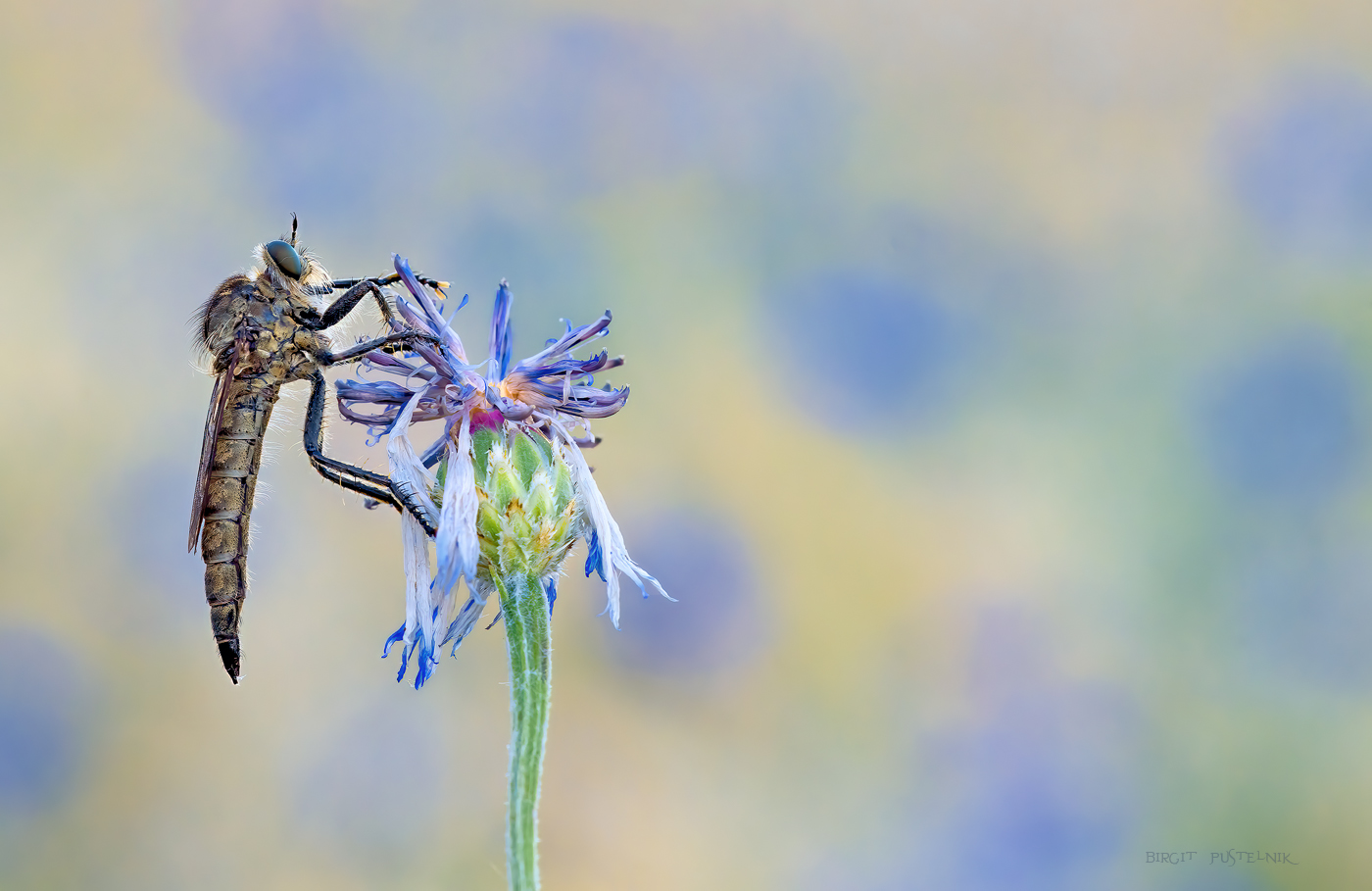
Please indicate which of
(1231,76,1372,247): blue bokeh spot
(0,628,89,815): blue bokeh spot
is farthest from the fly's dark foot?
(1231,76,1372,247): blue bokeh spot

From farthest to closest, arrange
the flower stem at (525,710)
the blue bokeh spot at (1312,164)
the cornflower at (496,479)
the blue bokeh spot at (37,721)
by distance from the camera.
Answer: the blue bokeh spot at (1312,164)
the blue bokeh spot at (37,721)
the cornflower at (496,479)
the flower stem at (525,710)

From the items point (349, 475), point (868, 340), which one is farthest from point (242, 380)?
point (868, 340)

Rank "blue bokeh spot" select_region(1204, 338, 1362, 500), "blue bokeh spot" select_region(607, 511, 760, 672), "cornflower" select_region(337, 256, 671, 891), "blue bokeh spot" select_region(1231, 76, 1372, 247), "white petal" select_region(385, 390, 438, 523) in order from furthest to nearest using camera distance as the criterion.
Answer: "blue bokeh spot" select_region(1231, 76, 1372, 247) → "blue bokeh spot" select_region(1204, 338, 1362, 500) → "blue bokeh spot" select_region(607, 511, 760, 672) → "white petal" select_region(385, 390, 438, 523) → "cornflower" select_region(337, 256, 671, 891)

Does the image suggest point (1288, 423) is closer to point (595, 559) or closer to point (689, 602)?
point (689, 602)

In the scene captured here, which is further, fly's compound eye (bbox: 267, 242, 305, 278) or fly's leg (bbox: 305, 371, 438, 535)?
fly's compound eye (bbox: 267, 242, 305, 278)

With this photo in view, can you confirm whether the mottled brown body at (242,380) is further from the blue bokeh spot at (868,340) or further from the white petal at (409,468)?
the blue bokeh spot at (868,340)

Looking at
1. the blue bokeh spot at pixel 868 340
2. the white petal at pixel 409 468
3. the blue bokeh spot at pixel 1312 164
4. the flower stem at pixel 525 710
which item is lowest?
the flower stem at pixel 525 710

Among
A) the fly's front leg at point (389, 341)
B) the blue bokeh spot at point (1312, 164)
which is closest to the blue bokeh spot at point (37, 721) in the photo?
the fly's front leg at point (389, 341)

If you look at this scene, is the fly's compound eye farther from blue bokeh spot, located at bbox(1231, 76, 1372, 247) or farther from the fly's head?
blue bokeh spot, located at bbox(1231, 76, 1372, 247)
